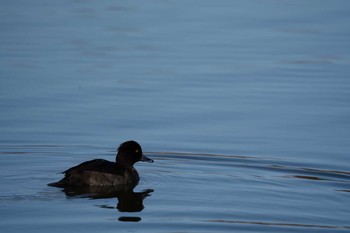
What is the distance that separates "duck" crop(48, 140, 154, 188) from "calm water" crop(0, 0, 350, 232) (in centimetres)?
25

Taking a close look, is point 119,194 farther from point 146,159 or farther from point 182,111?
point 182,111

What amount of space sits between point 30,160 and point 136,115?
3.16 m

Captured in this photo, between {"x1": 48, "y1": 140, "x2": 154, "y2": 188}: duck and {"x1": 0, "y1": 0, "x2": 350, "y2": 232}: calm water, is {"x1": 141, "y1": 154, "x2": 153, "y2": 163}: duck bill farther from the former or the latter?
{"x1": 0, "y1": 0, "x2": 350, "y2": 232}: calm water

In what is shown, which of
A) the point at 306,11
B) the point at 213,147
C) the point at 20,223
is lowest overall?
the point at 20,223

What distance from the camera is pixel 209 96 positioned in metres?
18.1

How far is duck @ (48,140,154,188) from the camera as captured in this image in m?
13.1

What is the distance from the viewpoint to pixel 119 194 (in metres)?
13.2

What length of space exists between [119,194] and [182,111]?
409 centimetres

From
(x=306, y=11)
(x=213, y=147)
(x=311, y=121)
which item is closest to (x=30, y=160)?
(x=213, y=147)

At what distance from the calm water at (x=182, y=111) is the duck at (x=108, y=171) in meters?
0.25

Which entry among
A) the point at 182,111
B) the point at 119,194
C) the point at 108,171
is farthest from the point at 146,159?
the point at 182,111

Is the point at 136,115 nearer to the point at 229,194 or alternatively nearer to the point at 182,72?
the point at 182,72

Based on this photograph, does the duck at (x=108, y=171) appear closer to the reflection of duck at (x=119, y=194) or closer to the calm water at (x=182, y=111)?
the reflection of duck at (x=119, y=194)

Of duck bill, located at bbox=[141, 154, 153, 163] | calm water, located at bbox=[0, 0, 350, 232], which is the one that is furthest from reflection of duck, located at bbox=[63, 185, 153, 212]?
duck bill, located at bbox=[141, 154, 153, 163]
